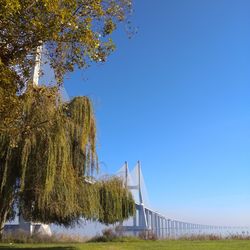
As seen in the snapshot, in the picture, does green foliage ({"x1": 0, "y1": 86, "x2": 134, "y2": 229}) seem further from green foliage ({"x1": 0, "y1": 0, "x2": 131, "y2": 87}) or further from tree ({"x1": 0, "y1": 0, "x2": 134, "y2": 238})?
green foliage ({"x1": 0, "y1": 0, "x2": 131, "y2": 87})

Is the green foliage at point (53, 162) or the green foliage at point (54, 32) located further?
the green foliage at point (53, 162)

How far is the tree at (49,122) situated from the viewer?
8.52 meters

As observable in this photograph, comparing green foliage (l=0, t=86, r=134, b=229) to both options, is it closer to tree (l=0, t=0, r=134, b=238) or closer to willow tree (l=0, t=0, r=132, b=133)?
tree (l=0, t=0, r=134, b=238)

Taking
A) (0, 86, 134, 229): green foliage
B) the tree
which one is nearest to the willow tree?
the tree

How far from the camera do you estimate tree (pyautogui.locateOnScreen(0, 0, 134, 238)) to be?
8516 millimetres

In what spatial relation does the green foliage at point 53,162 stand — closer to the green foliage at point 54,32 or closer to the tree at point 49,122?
the tree at point 49,122

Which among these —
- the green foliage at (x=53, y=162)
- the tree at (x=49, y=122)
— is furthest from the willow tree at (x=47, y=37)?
the green foliage at (x=53, y=162)

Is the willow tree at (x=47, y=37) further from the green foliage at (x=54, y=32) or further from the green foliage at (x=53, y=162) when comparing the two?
the green foliage at (x=53, y=162)

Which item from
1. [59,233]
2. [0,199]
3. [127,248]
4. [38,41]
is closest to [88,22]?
[38,41]

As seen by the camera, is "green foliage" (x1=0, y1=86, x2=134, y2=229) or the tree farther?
"green foliage" (x1=0, y1=86, x2=134, y2=229)

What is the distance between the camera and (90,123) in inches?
769

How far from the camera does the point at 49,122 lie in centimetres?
1527

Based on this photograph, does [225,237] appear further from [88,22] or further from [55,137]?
[88,22]

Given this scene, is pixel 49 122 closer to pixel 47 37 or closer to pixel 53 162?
pixel 53 162
